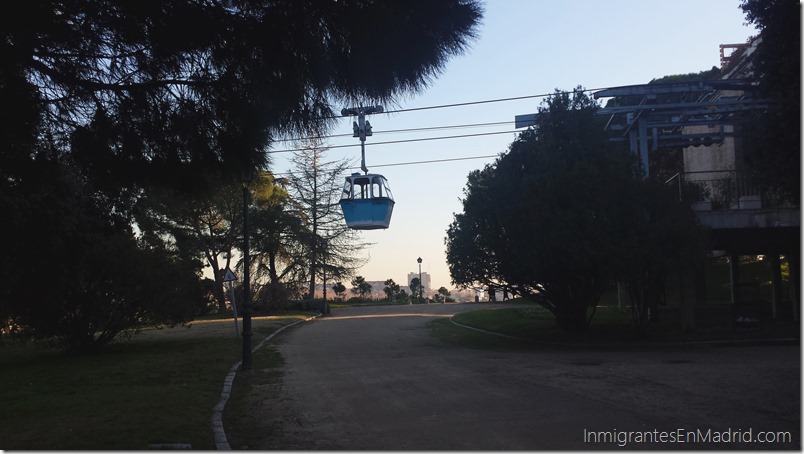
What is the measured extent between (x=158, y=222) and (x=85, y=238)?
117ft


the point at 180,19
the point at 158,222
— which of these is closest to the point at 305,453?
the point at 180,19

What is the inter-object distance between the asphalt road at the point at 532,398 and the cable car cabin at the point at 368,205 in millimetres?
3318

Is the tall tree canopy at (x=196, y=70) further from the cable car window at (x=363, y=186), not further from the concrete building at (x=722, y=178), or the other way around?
the concrete building at (x=722, y=178)

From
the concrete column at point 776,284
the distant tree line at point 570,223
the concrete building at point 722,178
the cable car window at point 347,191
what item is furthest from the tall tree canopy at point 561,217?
the cable car window at point 347,191

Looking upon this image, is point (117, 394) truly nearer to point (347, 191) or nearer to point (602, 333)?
point (347, 191)

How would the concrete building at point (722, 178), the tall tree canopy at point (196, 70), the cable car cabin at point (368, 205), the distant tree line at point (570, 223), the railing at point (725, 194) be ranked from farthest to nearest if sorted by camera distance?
1. the railing at point (725, 194)
2. the concrete building at point (722, 178)
3. the distant tree line at point (570, 223)
4. the cable car cabin at point (368, 205)
5. the tall tree canopy at point (196, 70)

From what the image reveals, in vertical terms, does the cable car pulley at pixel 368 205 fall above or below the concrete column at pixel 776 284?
above

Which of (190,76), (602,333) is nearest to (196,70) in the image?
(190,76)

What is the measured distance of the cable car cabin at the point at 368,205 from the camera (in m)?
15.1

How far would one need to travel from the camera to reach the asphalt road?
9.77 m

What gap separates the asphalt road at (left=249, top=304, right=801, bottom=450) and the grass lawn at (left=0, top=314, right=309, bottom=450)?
1.48 m

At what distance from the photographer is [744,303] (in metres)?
26.3

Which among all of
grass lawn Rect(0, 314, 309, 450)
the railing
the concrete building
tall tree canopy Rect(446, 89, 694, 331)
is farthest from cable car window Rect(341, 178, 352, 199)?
the railing

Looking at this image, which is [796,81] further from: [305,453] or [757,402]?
[305,453]
